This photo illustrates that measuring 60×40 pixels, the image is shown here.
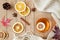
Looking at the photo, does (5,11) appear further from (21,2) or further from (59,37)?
(59,37)

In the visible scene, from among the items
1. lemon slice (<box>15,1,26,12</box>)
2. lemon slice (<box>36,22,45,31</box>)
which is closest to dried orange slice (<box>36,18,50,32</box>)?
lemon slice (<box>36,22,45,31</box>)

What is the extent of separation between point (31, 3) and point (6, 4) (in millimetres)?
132

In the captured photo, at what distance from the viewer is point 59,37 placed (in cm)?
110

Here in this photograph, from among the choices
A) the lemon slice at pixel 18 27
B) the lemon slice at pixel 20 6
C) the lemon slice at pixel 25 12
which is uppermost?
the lemon slice at pixel 20 6

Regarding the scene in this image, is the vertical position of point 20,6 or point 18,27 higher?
point 20,6

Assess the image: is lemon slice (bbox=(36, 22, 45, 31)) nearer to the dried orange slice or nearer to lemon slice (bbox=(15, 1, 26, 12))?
the dried orange slice

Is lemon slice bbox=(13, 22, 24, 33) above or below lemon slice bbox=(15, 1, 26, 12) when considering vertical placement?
below

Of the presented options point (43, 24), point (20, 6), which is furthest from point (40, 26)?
point (20, 6)

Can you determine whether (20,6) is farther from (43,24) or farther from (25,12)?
(43,24)

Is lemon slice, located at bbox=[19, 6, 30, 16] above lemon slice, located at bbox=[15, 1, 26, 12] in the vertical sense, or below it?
below

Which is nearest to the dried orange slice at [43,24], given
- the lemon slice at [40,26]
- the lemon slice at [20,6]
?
the lemon slice at [40,26]

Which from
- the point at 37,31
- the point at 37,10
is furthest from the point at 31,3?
the point at 37,31

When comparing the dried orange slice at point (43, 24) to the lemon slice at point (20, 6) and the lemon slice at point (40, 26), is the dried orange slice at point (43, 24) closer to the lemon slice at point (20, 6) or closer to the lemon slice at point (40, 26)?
the lemon slice at point (40, 26)

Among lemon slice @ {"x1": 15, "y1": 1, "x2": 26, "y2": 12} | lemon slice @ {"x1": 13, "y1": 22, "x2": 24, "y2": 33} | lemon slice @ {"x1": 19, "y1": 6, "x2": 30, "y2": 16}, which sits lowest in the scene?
lemon slice @ {"x1": 13, "y1": 22, "x2": 24, "y2": 33}
